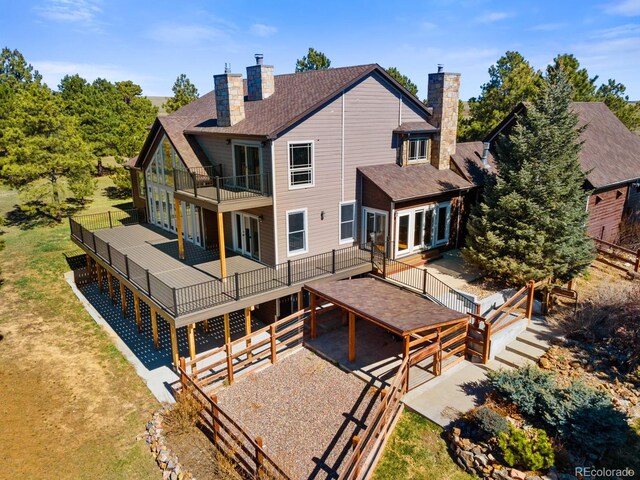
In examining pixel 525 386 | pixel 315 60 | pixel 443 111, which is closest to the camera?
pixel 525 386

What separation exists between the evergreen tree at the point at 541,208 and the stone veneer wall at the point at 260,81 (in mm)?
10816

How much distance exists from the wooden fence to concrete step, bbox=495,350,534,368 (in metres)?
8.57

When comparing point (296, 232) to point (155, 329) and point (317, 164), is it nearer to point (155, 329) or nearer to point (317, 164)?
point (317, 164)

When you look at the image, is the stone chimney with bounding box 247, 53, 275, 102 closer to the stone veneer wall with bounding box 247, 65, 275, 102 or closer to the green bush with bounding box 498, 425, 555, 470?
the stone veneer wall with bounding box 247, 65, 275, 102

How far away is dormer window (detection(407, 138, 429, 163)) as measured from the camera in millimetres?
20098

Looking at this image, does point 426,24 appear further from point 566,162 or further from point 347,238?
point 347,238

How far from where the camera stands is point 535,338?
1496 centimetres

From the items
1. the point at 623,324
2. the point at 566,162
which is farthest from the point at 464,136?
the point at 623,324

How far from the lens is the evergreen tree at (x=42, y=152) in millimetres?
29734

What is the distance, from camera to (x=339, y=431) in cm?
1127

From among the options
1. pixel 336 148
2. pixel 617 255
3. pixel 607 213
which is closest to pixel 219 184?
pixel 336 148

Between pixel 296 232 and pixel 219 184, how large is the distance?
3890mm

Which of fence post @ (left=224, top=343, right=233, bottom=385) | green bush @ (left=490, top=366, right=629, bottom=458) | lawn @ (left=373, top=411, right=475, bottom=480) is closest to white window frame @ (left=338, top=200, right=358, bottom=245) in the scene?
fence post @ (left=224, top=343, right=233, bottom=385)

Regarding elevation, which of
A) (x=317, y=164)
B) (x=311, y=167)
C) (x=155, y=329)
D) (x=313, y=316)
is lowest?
(x=155, y=329)
